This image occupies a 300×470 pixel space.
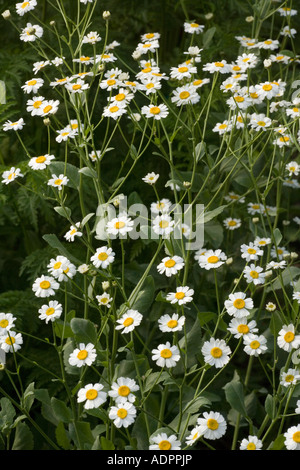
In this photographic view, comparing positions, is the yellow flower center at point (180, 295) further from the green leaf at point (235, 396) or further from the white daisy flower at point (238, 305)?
the green leaf at point (235, 396)

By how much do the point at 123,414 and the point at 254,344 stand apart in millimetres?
247

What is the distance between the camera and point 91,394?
92cm

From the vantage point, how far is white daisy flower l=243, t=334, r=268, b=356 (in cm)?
100

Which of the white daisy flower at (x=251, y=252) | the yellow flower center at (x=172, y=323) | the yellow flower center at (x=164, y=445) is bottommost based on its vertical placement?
the yellow flower center at (x=164, y=445)

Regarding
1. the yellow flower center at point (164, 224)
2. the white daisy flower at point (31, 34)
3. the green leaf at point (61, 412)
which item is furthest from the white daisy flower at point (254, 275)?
the white daisy flower at point (31, 34)

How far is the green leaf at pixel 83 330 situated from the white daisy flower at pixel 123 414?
0.44ft

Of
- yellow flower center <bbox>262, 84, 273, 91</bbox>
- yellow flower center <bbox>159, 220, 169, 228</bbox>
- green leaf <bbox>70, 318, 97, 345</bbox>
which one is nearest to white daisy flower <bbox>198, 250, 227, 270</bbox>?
yellow flower center <bbox>159, 220, 169, 228</bbox>

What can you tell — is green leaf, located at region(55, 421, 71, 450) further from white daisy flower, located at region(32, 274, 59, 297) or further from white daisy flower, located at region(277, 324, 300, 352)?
white daisy flower, located at region(277, 324, 300, 352)

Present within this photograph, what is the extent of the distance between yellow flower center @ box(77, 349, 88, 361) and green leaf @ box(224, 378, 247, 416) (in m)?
0.25

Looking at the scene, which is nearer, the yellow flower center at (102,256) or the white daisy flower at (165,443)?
the white daisy flower at (165,443)

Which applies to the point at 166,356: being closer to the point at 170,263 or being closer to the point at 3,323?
the point at 170,263

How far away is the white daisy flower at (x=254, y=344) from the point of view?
100 cm

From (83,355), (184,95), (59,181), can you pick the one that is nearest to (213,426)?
(83,355)

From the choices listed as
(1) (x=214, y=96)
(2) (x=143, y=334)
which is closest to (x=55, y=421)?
(2) (x=143, y=334)
